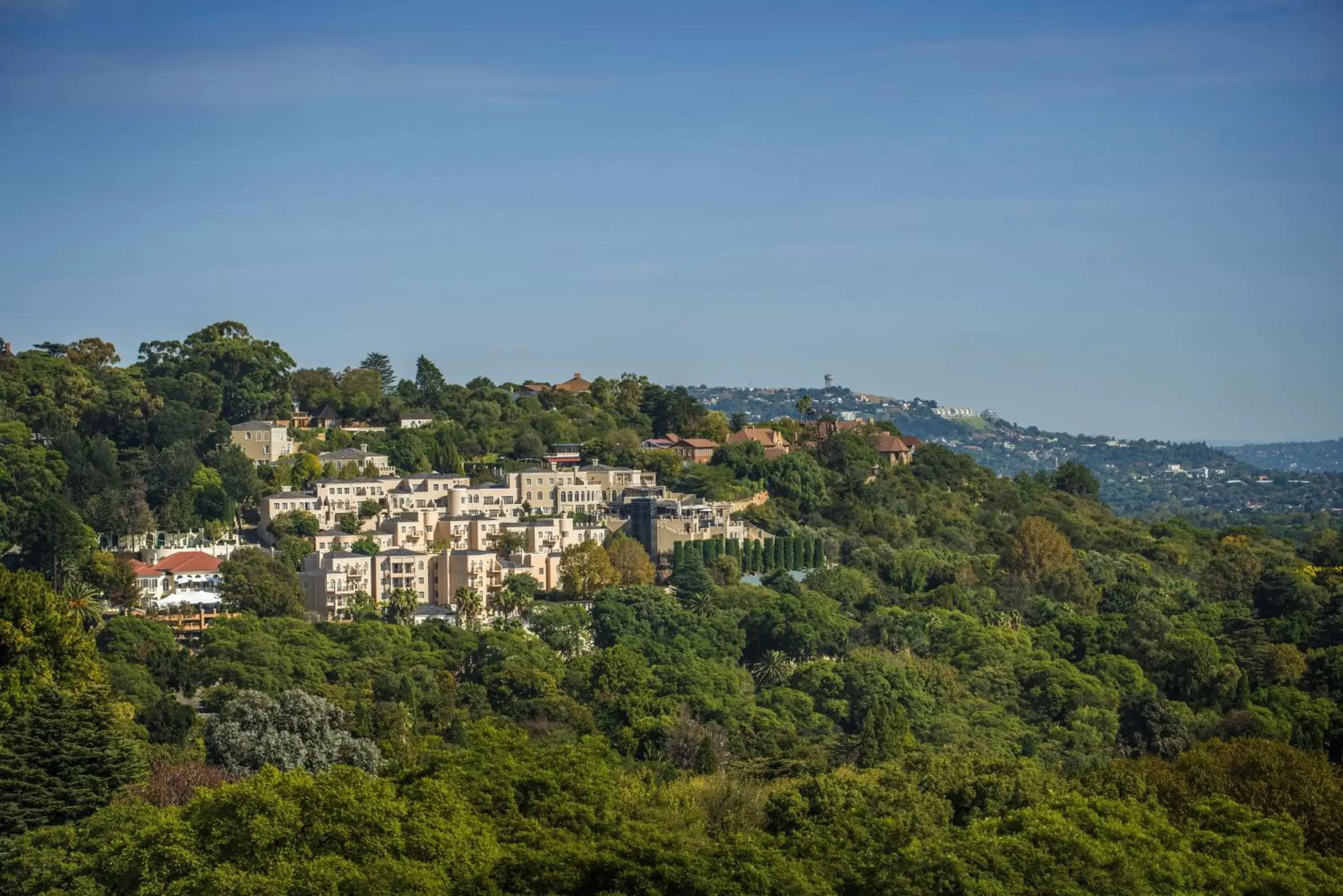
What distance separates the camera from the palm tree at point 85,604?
44094 millimetres

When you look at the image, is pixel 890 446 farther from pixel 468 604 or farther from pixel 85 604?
pixel 85 604

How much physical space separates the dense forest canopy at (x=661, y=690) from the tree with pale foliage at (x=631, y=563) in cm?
12

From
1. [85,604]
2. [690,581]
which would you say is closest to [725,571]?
[690,581]

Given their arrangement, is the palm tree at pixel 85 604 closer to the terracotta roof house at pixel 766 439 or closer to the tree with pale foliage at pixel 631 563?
the tree with pale foliage at pixel 631 563

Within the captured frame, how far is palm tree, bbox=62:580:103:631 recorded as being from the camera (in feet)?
145

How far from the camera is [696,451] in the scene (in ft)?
220

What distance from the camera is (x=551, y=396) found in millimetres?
73562

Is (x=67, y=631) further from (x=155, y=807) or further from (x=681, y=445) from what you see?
(x=681, y=445)

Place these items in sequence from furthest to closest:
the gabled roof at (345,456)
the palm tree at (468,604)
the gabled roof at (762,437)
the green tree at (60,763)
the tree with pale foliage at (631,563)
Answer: the gabled roof at (762,437)
the gabled roof at (345,456)
the tree with pale foliage at (631,563)
the palm tree at (468,604)
the green tree at (60,763)

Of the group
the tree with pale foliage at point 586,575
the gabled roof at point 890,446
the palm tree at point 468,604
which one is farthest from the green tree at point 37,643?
the gabled roof at point 890,446

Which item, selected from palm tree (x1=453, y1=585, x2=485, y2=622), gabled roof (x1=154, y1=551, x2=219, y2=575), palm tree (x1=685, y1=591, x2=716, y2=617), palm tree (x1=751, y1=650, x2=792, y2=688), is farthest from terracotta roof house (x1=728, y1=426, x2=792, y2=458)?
gabled roof (x1=154, y1=551, x2=219, y2=575)

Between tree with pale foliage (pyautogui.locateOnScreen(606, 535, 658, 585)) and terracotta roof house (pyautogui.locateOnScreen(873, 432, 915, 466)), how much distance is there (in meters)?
22.0

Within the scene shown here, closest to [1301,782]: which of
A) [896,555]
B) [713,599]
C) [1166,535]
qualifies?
[713,599]

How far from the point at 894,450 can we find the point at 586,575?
2630 cm
